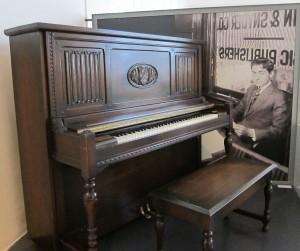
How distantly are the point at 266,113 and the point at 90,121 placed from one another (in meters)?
1.73

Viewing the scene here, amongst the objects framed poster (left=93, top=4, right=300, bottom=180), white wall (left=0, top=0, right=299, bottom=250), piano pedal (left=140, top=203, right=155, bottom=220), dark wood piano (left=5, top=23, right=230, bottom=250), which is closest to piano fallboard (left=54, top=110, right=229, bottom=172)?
dark wood piano (left=5, top=23, right=230, bottom=250)

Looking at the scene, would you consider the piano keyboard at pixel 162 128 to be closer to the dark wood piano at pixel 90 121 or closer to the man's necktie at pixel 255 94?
the dark wood piano at pixel 90 121

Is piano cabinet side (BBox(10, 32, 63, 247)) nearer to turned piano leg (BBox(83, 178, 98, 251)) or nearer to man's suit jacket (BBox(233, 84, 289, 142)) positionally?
turned piano leg (BBox(83, 178, 98, 251))

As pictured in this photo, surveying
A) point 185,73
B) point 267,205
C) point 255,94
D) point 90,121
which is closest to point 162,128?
point 90,121

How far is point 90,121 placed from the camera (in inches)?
68.1

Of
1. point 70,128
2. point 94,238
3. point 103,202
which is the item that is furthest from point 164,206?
point 70,128

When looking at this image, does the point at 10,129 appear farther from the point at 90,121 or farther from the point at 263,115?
the point at 263,115

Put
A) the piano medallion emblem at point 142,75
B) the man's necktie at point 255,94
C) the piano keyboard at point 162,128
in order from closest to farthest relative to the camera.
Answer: the piano keyboard at point 162,128
the piano medallion emblem at point 142,75
the man's necktie at point 255,94

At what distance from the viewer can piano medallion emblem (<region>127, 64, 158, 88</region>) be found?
6.64 feet

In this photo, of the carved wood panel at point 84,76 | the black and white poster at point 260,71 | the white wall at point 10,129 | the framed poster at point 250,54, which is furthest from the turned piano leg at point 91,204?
the black and white poster at point 260,71

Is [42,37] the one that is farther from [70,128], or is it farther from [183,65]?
[183,65]

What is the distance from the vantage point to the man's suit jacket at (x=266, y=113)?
2709 mm

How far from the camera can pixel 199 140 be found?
276 centimetres

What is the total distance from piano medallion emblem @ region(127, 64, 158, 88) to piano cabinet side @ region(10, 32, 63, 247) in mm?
609
